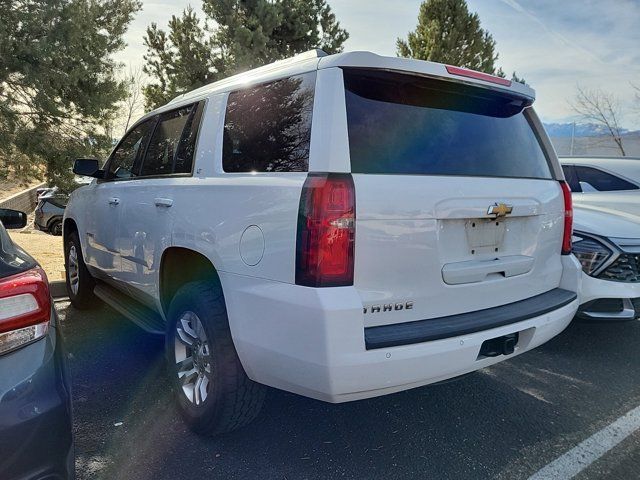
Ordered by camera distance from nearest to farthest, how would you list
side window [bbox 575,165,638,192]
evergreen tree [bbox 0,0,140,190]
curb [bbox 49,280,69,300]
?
curb [bbox 49,280,69,300] < side window [bbox 575,165,638,192] < evergreen tree [bbox 0,0,140,190]

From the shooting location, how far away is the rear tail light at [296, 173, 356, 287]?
208 cm

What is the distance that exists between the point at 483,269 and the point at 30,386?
6.67ft

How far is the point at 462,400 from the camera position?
10.9 ft

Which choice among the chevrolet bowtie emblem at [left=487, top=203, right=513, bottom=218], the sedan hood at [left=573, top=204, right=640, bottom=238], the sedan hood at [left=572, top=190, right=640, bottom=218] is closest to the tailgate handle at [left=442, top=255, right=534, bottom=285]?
the chevrolet bowtie emblem at [left=487, top=203, right=513, bottom=218]

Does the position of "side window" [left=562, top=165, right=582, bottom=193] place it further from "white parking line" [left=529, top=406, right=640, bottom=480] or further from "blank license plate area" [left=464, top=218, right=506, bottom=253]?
"blank license plate area" [left=464, top=218, right=506, bottom=253]

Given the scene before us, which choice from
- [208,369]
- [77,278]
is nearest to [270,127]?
[208,369]

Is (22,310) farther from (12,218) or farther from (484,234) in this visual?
(484,234)

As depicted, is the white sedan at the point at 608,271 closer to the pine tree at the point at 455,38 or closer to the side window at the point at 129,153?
the side window at the point at 129,153

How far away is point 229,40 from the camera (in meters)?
12.5

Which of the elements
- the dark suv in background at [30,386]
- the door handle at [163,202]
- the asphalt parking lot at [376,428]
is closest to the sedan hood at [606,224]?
the asphalt parking lot at [376,428]

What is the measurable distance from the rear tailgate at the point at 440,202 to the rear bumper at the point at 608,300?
3.98ft

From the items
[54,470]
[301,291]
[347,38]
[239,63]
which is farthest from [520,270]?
[347,38]

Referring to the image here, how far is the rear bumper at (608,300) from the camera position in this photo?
3.93 m

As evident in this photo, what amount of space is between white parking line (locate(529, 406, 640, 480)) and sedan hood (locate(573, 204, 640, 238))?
1.61 meters
